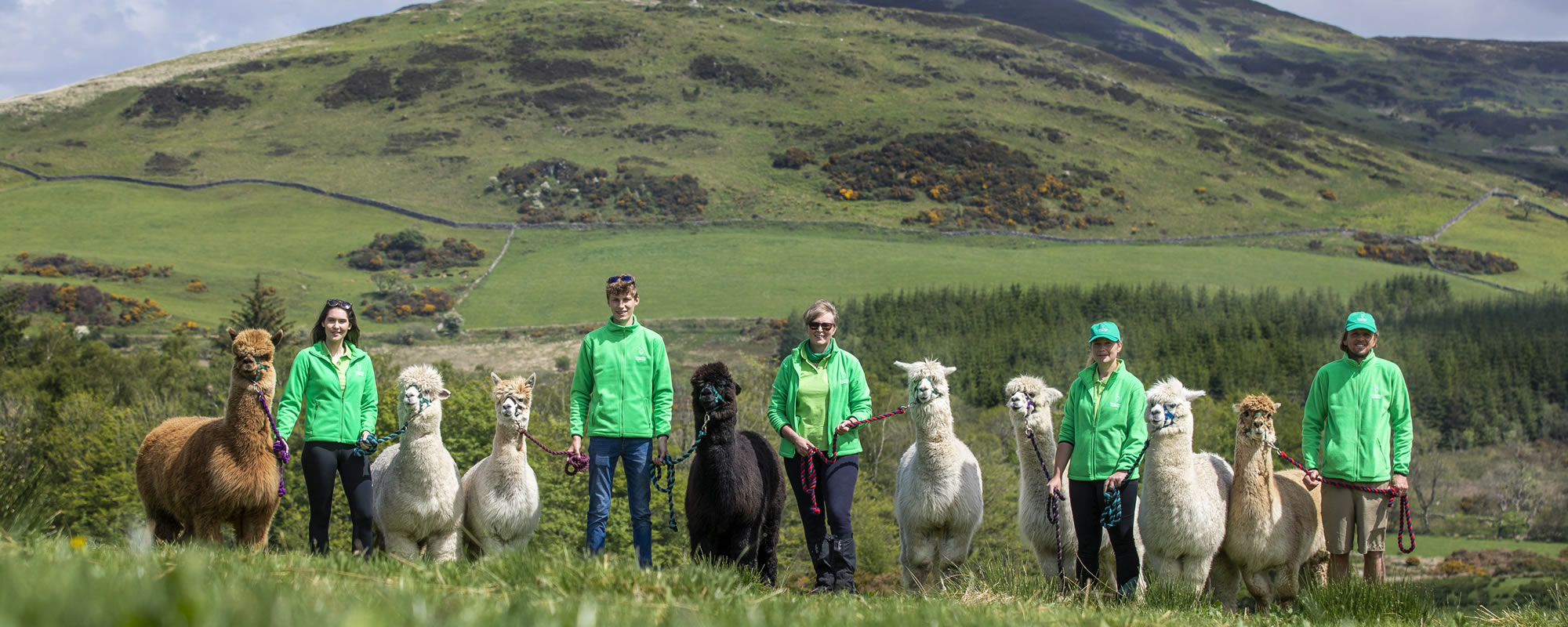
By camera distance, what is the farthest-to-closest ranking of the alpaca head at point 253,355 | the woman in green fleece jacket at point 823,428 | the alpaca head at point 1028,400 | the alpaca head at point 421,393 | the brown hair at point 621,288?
the alpaca head at point 1028,400
the alpaca head at point 421,393
the woman in green fleece jacket at point 823,428
the brown hair at point 621,288
the alpaca head at point 253,355

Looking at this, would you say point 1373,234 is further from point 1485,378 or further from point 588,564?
point 588,564

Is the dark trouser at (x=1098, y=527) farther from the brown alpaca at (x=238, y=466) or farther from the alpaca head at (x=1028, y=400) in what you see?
the brown alpaca at (x=238, y=466)

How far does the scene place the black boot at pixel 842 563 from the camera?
30.0 feet

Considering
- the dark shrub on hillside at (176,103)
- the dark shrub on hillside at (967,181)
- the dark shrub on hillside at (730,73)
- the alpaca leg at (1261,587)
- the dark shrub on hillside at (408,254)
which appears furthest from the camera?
the dark shrub on hillside at (730,73)

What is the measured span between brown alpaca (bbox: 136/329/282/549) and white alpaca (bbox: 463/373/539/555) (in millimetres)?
1986

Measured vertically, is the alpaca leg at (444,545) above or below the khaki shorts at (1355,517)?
below

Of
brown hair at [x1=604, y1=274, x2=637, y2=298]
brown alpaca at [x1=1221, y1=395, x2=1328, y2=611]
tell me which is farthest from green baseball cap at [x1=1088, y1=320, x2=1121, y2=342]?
brown hair at [x1=604, y1=274, x2=637, y2=298]

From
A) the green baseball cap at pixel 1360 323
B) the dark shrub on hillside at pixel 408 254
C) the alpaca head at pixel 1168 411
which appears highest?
the green baseball cap at pixel 1360 323

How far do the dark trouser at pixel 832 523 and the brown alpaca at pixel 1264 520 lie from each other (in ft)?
11.8

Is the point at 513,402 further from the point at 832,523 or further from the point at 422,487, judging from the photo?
the point at 832,523

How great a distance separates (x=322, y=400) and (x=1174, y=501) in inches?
295

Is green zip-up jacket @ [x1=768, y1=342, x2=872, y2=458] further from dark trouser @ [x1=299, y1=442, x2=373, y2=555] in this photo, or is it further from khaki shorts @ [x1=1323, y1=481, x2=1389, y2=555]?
khaki shorts @ [x1=1323, y1=481, x2=1389, y2=555]

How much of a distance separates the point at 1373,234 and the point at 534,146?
111740 mm

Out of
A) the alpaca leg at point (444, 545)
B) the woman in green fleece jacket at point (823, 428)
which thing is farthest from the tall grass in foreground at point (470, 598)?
the alpaca leg at point (444, 545)
